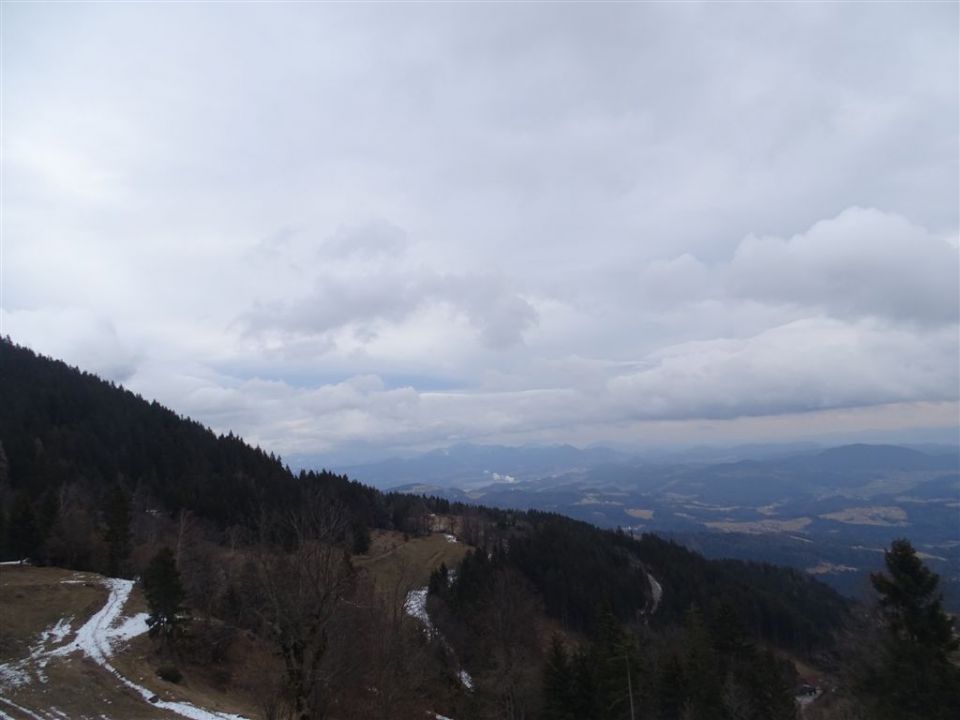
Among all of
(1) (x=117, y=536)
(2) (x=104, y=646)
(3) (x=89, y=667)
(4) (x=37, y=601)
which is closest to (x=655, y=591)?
(1) (x=117, y=536)

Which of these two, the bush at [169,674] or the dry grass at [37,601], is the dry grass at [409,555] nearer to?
the dry grass at [37,601]

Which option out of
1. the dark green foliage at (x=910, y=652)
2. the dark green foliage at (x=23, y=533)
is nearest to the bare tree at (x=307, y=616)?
the dark green foliage at (x=910, y=652)

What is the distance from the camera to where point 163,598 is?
117ft

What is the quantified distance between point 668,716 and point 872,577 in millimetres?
30052

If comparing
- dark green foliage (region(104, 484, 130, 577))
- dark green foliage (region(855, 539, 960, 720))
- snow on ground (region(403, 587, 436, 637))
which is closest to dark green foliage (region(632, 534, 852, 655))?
snow on ground (region(403, 587, 436, 637))

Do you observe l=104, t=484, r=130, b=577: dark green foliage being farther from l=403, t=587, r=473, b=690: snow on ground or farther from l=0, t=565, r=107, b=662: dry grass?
l=403, t=587, r=473, b=690: snow on ground

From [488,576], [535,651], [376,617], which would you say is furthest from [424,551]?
[376,617]

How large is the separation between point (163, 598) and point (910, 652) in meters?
39.6

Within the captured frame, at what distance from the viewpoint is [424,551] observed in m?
108

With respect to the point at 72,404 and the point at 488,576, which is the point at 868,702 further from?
the point at 72,404

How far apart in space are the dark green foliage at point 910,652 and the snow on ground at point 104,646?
2801 cm

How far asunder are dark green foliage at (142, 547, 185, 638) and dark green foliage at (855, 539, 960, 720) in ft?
124

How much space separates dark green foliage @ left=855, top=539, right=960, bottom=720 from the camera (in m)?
20.5

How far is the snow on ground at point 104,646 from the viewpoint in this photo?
26.9 metres
